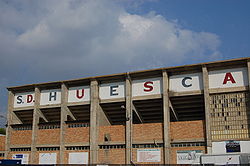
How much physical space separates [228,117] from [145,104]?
33.5ft

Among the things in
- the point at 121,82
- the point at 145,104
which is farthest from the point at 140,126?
the point at 121,82

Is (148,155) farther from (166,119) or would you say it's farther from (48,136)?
(48,136)

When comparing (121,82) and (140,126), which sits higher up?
(121,82)

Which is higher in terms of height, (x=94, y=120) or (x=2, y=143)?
(x=94, y=120)

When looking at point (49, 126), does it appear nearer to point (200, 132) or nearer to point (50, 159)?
point (50, 159)

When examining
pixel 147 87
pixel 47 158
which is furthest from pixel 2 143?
pixel 147 87

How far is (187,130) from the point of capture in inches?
1448

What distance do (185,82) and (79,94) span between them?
553 inches

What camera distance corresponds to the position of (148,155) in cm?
3784

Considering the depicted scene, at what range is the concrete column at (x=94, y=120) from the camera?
3997 cm

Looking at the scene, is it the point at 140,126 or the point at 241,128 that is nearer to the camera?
the point at 241,128

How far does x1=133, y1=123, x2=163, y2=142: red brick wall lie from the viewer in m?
37.8

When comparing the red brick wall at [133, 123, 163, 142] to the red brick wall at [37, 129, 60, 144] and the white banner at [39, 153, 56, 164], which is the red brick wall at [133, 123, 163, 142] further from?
the white banner at [39, 153, 56, 164]

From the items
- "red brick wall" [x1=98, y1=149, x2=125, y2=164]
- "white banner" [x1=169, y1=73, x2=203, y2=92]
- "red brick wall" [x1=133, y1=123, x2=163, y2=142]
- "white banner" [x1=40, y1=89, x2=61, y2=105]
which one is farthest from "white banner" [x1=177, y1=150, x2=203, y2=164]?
"white banner" [x1=40, y1=89, x2=61, y2=105]
